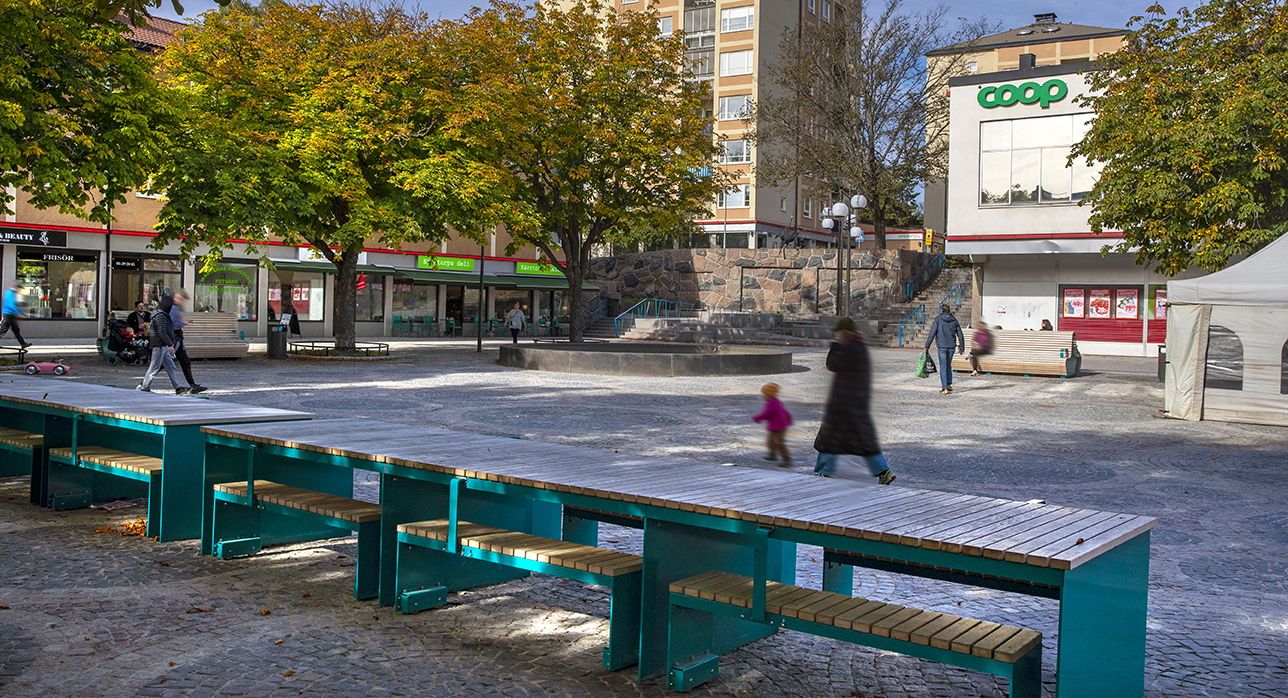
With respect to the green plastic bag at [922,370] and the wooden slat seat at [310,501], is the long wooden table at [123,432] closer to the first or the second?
the wooden slat seat at [310,501]

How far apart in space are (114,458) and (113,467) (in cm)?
21

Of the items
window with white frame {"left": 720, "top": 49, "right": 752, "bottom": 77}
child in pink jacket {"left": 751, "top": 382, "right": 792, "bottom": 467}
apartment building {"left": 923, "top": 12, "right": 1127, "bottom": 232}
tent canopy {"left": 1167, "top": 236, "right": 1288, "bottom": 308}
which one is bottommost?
child in pink jacket {"left": 751, "top": 382, "right": 792, "bottom": 467}

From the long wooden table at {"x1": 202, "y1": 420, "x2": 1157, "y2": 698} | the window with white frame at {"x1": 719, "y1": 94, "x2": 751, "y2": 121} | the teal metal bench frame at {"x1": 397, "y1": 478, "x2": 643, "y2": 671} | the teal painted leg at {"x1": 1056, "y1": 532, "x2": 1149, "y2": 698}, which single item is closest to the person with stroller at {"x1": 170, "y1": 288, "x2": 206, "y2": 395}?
the long wooden table at {"x1": 202, "y1": 420, "x2": 1157, "y2": 698}

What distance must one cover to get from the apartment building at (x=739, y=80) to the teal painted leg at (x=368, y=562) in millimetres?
53303

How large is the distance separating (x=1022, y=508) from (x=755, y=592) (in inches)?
48.0

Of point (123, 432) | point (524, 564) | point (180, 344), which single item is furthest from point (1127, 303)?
point (524, 564)

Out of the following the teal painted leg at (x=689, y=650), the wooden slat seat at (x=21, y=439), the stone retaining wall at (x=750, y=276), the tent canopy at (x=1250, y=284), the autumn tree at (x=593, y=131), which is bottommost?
the teal painted leg at (x=689, y=650)

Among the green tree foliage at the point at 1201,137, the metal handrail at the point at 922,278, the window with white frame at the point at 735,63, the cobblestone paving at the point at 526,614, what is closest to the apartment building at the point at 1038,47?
the window with white frame at the point at 735,63

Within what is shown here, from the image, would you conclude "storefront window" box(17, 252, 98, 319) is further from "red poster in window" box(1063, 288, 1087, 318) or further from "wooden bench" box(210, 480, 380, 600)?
"red poster in window" box(1063, 288, 1087, 318)

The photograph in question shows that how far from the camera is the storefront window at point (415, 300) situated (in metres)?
43.4

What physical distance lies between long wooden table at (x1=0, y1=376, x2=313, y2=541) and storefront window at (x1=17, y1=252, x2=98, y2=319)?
1117 inches

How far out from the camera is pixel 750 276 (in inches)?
1764

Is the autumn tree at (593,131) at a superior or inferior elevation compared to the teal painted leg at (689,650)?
superior

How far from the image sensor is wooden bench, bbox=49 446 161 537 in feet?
21.5
